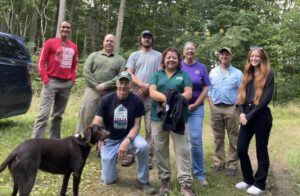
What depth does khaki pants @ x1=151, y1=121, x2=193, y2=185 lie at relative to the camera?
17.0ft

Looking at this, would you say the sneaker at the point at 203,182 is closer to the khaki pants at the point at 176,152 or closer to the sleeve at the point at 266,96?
the khaki pants at the point at 176,152

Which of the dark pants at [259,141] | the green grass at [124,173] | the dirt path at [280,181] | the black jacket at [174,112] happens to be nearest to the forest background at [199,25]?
the green grass at [124,173]

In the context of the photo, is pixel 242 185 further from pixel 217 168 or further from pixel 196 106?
pixel 196 106

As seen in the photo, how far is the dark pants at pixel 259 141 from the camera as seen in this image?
5434mm

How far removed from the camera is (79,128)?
20.9ft

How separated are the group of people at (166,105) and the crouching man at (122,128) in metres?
0.01

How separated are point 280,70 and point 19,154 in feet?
69.3

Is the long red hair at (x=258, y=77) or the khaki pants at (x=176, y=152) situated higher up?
the long red hair at (x=258, y=77)

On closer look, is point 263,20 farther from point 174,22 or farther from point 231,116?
point 231,116

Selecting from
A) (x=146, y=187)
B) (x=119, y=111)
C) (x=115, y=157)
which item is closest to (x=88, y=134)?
(x=119, y=111)

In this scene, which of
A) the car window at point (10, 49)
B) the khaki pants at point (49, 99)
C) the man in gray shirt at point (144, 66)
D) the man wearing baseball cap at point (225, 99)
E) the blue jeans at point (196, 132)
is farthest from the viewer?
the car window at point (10, 49)

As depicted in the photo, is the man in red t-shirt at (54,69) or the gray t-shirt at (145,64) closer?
the gray t-shirt at (145,64)

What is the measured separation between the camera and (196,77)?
577 cm

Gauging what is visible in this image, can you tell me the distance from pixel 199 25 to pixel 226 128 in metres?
15.2
